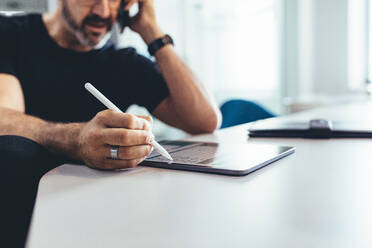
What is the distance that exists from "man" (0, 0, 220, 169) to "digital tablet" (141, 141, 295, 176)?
46 centimetres

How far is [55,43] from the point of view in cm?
138

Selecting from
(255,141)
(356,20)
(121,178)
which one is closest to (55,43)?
(255,141)

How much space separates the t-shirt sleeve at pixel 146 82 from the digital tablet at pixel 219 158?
67cm

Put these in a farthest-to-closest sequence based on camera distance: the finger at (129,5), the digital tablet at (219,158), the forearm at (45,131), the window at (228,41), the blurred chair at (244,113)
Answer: the window at (228,41) < the blurred chair at (244,113) < the finger at (129,5) < the forearm at (45,131) < the digital tablet at (219,158)

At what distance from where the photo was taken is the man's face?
1.37 metres

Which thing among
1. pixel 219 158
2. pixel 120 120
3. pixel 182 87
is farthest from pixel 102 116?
pixel 182 87

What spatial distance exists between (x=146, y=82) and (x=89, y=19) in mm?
334

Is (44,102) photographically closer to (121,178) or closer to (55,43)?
(55,43)

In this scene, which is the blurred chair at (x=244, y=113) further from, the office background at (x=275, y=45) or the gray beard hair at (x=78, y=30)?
the office background at (x=275, y=45)

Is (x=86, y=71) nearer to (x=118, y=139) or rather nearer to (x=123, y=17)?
(x=123, y=17)

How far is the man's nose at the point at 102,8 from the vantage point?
4.44ft

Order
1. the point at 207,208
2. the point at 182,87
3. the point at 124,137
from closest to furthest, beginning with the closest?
1. the point at 207,208
2. the point at 124,137
3. the point at 182,87

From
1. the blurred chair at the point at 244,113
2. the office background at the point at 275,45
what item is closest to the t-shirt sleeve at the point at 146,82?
the blurred chair at the point at 244,113

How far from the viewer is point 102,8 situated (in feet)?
4.45
